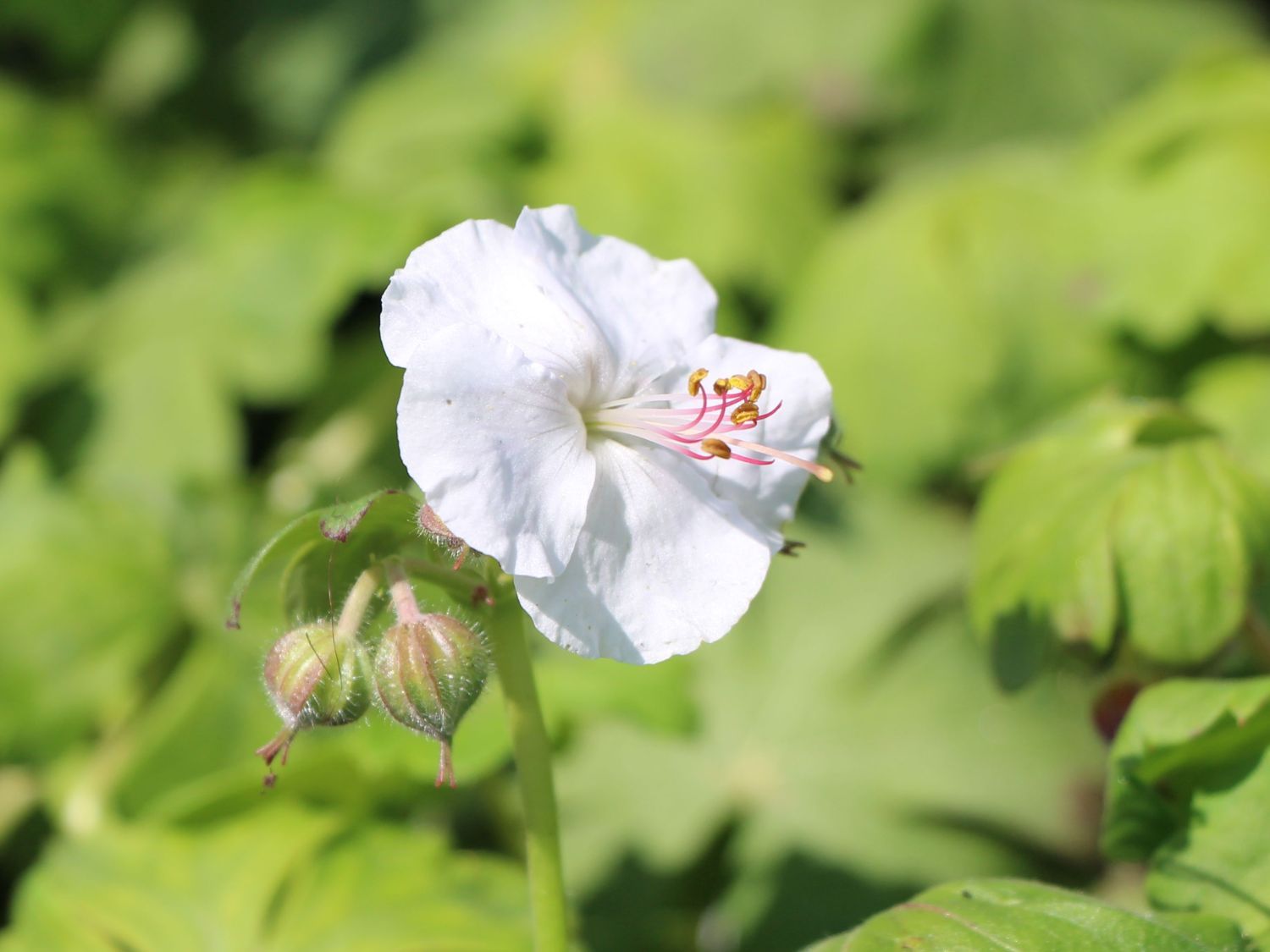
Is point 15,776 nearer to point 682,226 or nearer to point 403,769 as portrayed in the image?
point 403,769

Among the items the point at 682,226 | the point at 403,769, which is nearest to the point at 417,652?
the point at 403,769

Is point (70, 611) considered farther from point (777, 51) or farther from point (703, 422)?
point (777, 51)

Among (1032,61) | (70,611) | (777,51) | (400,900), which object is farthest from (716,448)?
(1032,61)

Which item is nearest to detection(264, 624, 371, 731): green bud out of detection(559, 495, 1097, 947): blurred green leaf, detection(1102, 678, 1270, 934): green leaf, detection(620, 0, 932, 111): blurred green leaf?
detection(1102, 678, 1270, 934): green leaf

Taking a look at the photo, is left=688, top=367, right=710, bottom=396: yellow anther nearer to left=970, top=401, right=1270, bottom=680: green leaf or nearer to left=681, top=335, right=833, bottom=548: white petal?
left=681, top=335, right=833, bottom=548: white petal

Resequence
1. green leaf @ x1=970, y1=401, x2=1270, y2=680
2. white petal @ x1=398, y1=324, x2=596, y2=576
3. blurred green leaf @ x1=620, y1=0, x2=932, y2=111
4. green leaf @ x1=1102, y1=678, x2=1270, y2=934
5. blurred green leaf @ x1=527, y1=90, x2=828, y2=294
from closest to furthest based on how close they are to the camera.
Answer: white petal @ x1=398, y1=324, x2=596, y2=576, green leaf @ x1=1102, y1=678, x2=1270, y2=934, green leaf @ x1=970, y1=401, x2=1270, y2=680, blurred green leaf @ x1=527, y1=90, x2=828, y2=294, blurred green leaf @ x1=620, y1=0, x2=932, y2=111
